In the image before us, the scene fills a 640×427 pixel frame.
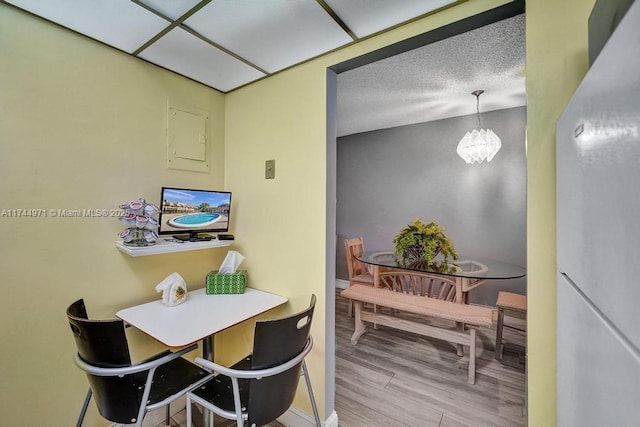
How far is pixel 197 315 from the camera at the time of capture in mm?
1546

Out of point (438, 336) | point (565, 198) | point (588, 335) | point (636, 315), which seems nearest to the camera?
point (636, 315)

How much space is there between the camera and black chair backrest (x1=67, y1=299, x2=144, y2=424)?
1103 mm

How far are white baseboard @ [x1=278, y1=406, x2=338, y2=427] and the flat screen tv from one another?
132 cm

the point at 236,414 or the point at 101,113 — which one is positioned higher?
the point at 101,113

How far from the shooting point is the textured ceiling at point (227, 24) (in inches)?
49.8

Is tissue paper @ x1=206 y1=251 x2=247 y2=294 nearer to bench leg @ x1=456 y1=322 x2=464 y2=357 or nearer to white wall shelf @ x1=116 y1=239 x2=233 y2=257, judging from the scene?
white wall shelf @ x1=116 y1=239 x2=233 y2=257

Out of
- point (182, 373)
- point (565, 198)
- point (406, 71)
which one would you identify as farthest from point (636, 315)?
point (406, 71)

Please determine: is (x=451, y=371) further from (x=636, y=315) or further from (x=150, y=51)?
(x=150, y=51)

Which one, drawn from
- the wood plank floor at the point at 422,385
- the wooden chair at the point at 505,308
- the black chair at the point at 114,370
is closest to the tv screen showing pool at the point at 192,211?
the black chair at the point at 114,370

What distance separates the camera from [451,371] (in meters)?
2.37

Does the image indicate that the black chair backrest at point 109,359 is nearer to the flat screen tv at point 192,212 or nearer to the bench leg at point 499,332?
the flat screen tv at point 192,212

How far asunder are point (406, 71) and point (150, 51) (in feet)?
6.25

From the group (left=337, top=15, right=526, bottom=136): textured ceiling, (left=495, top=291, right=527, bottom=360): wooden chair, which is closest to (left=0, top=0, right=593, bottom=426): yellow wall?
(left=337, top=15, right=526, bottom=136): textured ceiling

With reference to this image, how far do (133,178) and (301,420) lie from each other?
1906mm
